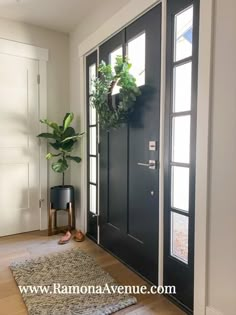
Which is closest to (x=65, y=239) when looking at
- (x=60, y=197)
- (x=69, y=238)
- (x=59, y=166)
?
(x=69, y=238)

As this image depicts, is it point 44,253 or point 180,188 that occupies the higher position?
point 180,188

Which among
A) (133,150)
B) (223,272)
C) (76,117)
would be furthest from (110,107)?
(223,272)

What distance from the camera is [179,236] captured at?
1.88m

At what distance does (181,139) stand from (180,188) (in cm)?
36

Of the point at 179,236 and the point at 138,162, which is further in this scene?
the point at 138,162

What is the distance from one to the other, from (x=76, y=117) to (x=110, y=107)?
116 cm

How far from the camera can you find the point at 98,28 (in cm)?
276

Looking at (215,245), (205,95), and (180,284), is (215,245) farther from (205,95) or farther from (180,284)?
(205,95)

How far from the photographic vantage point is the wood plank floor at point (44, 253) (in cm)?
180

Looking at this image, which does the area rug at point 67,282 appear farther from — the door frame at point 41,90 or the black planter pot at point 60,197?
the door frame at point 41,90

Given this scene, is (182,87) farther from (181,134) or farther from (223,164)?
(223,164)

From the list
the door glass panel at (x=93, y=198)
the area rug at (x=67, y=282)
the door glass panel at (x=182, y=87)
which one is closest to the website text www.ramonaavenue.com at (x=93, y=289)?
the area rug at (x=67, y=282)

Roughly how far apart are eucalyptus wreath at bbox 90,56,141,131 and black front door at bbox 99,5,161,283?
8 cm

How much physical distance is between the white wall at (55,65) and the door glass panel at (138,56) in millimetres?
1433
